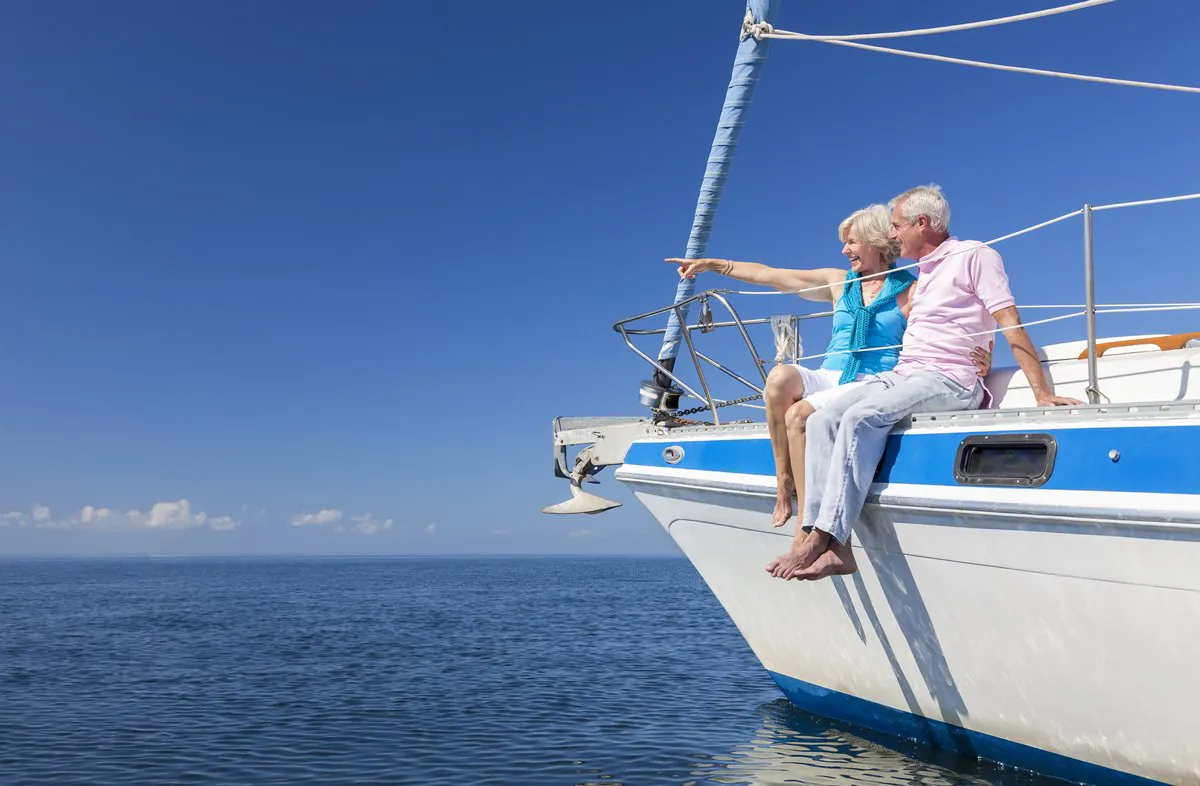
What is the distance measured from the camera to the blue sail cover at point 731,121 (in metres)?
6.92

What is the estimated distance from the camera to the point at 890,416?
16.1ft

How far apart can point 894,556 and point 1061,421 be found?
4.01 feet

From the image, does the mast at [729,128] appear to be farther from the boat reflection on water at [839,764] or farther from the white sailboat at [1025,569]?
the boat reflection on water at [839,764]

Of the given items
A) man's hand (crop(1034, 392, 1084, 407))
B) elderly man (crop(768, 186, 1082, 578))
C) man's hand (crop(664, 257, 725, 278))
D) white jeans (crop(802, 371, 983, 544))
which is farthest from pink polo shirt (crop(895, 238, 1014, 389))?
man's hand (crop(664, 257, 725, 278))

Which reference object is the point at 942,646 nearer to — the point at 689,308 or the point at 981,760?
the point at 981,760

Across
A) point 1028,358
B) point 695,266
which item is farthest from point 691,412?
point 1028,358

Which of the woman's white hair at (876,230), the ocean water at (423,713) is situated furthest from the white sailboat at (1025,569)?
the woman's white hair at (876,230)

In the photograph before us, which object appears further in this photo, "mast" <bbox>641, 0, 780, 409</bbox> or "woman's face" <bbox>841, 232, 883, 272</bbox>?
"mast" <bbox>641, 0, 780, 409</bbox>

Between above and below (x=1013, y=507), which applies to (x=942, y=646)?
below

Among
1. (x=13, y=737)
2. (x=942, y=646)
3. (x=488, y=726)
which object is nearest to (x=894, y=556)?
(x=942, y=646)

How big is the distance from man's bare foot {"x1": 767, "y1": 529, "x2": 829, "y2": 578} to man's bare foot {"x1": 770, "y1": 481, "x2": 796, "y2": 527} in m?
0.62

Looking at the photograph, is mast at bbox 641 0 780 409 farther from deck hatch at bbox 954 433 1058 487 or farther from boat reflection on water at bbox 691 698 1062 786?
boat reflection on water at bbox 691 698 1062 786

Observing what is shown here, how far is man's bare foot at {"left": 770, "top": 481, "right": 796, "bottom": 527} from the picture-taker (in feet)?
17.8

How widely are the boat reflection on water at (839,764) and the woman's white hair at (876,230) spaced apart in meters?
3.09
